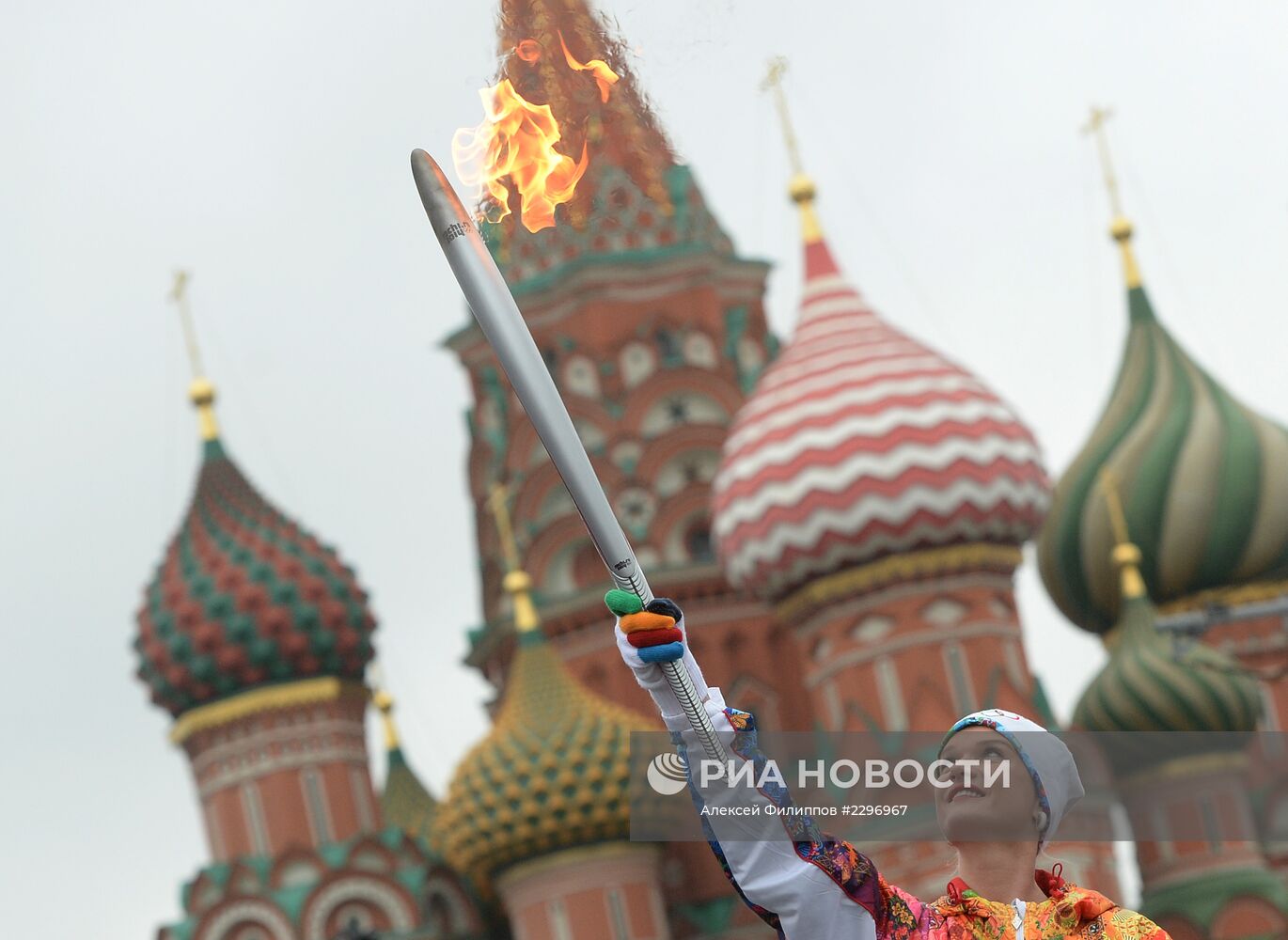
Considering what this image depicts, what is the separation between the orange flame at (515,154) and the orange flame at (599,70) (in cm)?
77

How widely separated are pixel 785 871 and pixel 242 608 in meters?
19.1

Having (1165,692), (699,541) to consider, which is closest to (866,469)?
(699,541)

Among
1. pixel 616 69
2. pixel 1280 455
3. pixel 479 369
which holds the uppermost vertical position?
pixel 479 369

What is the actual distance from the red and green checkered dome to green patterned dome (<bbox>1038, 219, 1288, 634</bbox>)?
6241mm

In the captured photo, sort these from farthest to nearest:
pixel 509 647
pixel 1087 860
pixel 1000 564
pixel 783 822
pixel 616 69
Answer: pixel 509 647, pixel 1000 564, pixel 1087 860, pixel 616 69, pixel 783 822

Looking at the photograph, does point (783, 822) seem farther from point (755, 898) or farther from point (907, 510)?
point (907, 510)

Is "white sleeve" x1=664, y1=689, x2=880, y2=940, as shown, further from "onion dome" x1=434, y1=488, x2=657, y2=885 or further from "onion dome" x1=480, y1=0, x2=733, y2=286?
"onion dome" x1=434, y1=488, x2=657, y2=885

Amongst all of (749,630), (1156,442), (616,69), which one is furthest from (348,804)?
(616,69)

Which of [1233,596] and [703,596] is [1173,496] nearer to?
[1233,596]

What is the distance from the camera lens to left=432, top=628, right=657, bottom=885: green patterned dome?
21469 millimetres

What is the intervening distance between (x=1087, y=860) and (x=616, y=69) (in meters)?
15.1

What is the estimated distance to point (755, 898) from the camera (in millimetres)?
4430

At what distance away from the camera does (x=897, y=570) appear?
72.0 feet

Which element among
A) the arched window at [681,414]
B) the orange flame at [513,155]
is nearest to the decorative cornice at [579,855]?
the arched window at [681,414]
